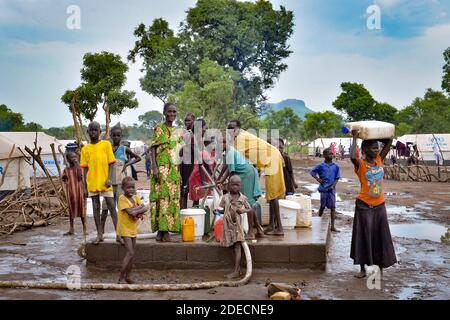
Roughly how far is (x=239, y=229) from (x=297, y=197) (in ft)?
5.97

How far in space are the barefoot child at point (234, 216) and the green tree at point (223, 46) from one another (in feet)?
106

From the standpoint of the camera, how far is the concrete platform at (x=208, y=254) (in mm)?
6758

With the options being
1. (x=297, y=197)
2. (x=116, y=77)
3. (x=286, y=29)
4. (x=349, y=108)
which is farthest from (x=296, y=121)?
(x=297, y=197)

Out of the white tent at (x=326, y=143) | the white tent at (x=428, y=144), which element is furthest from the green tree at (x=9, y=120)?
the white tent at (x=428, y=144)

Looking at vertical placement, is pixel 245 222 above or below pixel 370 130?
below

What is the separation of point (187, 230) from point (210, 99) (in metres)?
25.8

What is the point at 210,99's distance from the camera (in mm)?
32406

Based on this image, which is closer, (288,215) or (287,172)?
(288,215)

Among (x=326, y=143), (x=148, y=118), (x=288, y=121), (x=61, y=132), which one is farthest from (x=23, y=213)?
(x=148, y=118)

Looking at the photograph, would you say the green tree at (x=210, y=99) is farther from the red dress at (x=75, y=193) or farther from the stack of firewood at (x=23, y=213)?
the red dress at (x=75, y=193)

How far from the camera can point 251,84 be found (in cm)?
4284

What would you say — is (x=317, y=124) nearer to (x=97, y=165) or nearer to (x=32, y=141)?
(x=32, y=141)

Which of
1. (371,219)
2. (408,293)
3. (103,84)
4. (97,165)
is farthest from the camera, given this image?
(103,84)
